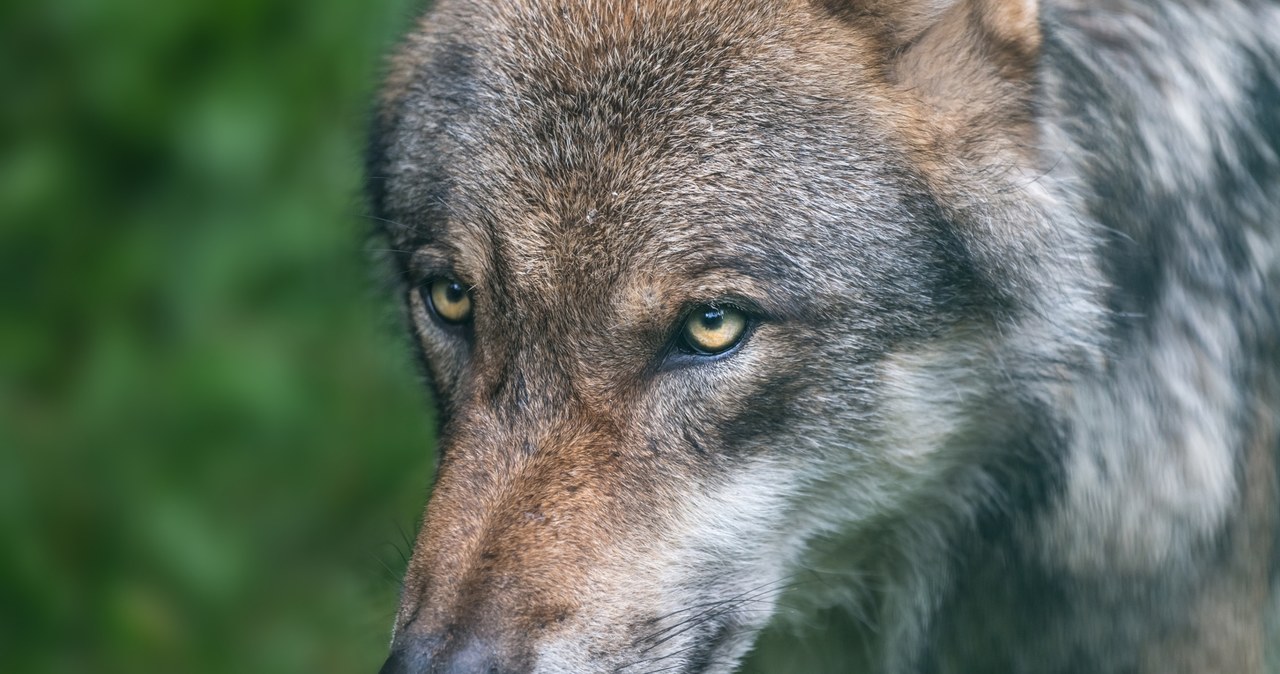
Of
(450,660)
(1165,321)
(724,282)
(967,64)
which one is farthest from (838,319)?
(450,660)

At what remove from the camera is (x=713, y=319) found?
2846mm

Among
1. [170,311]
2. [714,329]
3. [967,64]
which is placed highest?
[967,64]

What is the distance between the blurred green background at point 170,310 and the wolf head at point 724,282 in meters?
1.50

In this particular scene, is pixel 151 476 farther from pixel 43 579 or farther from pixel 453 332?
pixel 453 332

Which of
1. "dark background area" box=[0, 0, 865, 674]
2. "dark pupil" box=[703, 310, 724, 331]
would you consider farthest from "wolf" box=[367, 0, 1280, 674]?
"dark background area" box=[0, 0, 865, 674]

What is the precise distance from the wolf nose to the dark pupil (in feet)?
2.50

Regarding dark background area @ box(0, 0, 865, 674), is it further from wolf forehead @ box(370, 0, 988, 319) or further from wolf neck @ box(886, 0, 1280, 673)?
wolf neck @ box(886, 0, 1280, 673)

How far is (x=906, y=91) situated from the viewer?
2953 millimetres

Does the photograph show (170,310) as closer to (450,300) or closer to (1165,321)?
(450,300)

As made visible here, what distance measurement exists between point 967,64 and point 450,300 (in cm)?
123

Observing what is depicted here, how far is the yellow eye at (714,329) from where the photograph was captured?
112 inches

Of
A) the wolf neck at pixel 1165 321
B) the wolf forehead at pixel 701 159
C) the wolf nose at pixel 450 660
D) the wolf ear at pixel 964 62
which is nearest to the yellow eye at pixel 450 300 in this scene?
the wolf forehead at pixel 701 159

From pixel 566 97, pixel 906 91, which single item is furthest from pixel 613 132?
pixel 906 91

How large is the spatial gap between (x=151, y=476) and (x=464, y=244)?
208 centimetres
